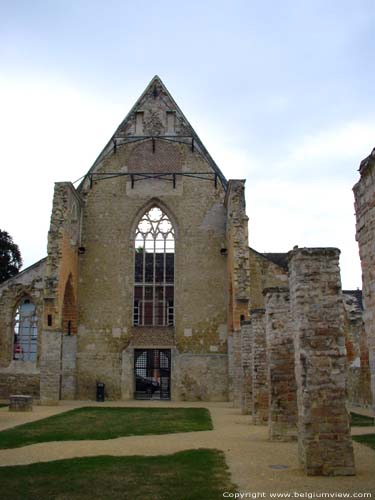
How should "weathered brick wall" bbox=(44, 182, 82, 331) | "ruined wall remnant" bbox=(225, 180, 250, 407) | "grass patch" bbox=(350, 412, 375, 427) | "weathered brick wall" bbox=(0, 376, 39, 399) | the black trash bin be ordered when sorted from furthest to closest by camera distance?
"weathered brick wall" bbox=(0, 376, 39, 399) < the black trash bin < "ruined wall remnant" bbox=(225, 180, 250, 407) < "weathered brick wall" bbox=(44, 182, 82, 331) < "grass patch" bbox=(350, 412, 375, 427)

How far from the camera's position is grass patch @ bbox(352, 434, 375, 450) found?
1002 centimetres

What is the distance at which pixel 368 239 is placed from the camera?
6062 millimetres

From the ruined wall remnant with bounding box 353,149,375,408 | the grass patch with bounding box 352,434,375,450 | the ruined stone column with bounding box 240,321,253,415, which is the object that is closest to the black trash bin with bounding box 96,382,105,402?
the ruined stone column with bounding box 240,321,253,415

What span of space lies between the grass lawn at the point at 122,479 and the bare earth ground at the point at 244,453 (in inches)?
14.3

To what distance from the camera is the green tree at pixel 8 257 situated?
3284 cm

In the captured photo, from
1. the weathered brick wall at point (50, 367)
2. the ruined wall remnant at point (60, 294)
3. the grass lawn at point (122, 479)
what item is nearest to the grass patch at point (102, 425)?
the grass lawn at point (122, 479)

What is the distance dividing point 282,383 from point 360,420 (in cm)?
567

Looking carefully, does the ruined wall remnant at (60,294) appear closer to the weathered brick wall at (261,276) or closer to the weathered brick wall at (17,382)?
the weathered brick wall at (17,382)

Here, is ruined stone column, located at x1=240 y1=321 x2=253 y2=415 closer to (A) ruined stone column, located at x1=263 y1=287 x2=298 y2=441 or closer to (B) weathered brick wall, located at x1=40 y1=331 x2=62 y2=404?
(A) ruined stone column, located at x1=263 y1=287 x2=298 y2=441

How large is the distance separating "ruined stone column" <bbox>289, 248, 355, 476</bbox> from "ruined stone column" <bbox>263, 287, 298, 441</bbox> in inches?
105

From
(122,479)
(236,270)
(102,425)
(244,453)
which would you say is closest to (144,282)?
(236,270)

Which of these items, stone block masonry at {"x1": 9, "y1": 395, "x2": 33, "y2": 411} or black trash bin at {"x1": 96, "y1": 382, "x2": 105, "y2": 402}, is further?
black trash bin at {"x1": 96, "y1": 382, "x2": 105, "y2": 402}

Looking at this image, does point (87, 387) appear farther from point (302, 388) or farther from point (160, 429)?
point (302, 388)

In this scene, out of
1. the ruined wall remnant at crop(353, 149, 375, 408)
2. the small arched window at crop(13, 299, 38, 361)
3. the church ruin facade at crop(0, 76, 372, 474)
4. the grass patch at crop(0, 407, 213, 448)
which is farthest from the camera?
the small arched window at crop(13, 299, 38, 361)
